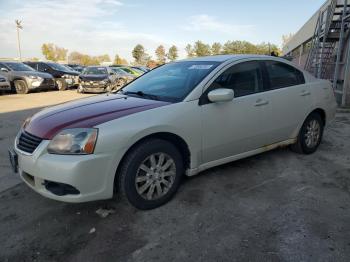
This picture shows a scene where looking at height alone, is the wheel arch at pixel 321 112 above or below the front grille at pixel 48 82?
above

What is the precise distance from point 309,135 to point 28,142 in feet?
12.9

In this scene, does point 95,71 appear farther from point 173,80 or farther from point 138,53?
point 138,53

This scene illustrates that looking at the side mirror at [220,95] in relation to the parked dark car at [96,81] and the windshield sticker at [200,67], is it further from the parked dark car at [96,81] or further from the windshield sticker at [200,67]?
the parked dark car at [96,81]

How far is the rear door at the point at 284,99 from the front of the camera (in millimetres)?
4383

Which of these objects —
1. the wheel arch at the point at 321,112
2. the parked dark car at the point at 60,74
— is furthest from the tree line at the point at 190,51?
the wheel arch at the point at 321,112

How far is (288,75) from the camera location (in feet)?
15.5

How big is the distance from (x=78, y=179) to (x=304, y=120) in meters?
3.45

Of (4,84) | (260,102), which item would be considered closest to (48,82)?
(4,84)

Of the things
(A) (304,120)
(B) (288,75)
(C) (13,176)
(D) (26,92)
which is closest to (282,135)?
(A) (304,120)

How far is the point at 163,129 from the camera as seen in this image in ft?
10.9

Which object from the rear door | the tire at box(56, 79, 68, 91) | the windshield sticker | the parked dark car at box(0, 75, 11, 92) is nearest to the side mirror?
the windshield sticker

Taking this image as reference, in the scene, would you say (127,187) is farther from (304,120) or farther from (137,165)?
(304,120)

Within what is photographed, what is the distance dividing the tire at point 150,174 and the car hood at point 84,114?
1.33ft

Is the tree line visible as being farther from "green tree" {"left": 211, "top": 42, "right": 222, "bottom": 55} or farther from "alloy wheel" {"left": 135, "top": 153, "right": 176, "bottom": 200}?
"alloy wheel" {"left": 135, "top": 153, "right": 176, "bottom": 200}
